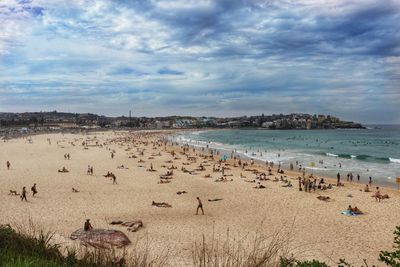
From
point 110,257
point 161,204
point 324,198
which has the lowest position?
point 324,198

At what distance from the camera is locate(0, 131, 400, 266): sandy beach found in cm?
1305

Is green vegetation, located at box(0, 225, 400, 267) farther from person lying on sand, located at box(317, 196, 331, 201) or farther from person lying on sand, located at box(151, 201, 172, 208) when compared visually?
person lying on sand, located at box(317, 196, 331, 201)

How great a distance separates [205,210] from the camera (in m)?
17.8

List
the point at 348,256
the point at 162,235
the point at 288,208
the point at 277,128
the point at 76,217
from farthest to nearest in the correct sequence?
the point at 277,128 < the point at 288,208 < the point at 76,217 < the point at 162,235 < the point at 348,256

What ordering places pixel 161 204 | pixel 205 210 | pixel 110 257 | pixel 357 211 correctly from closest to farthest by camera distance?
pixel 110 257 → pixel 205 210 → pixel 357 211 → pixel 161 204

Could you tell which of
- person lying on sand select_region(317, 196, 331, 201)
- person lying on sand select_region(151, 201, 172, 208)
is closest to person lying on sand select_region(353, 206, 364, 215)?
person lying on sand select_region(317, 196, 331, 201)

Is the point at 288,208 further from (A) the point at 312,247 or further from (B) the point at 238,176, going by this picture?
(B) the point at 238,176

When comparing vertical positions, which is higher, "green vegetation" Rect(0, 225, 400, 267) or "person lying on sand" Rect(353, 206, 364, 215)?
"green vegetation" Rect(0, 225, 400, 267)

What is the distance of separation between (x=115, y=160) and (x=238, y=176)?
50.3 ft

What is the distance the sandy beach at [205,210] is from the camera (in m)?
13.1

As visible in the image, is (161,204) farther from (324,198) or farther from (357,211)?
(357,211)

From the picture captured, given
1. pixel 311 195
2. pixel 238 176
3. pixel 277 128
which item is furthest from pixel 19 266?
pixel 277 128

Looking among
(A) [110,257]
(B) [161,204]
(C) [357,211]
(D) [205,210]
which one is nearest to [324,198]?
(C) [357,211]

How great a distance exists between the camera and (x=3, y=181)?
973 inches
